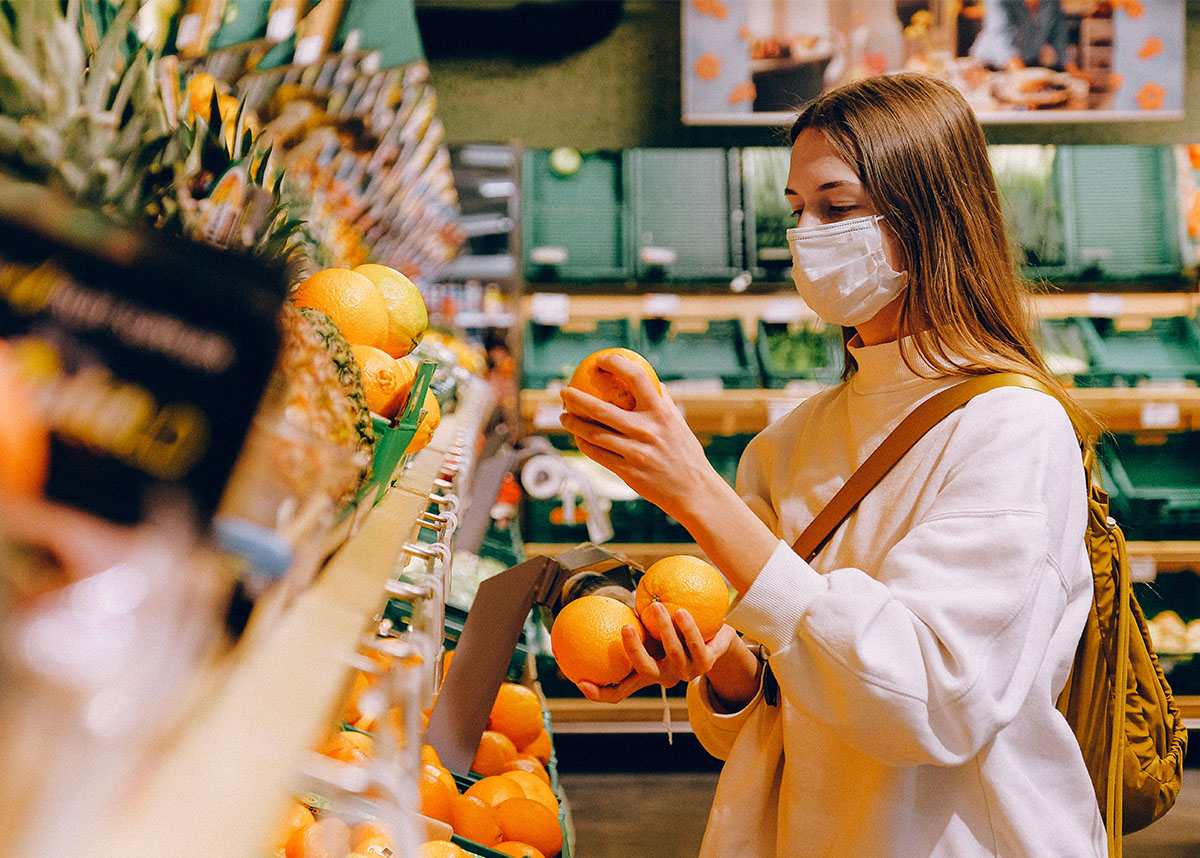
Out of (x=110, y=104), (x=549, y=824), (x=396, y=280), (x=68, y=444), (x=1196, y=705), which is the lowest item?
(x=1196, y=705)

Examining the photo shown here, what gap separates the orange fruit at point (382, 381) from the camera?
1087 mm

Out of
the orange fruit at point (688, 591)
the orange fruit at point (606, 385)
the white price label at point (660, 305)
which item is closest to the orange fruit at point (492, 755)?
the orange fruit at point (688, 591)

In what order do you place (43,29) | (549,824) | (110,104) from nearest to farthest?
(43,29)
(110,104)
(549,824)

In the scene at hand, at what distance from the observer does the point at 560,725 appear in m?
3.87

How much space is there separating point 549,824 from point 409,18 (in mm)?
2004

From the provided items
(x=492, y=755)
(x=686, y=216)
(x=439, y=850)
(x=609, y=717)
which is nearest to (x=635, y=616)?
(x=439, y=850)

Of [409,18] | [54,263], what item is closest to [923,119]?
[54,263]

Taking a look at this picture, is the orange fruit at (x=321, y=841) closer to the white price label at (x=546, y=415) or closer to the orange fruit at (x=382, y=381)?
the orange fruit at (x=382, y=381)

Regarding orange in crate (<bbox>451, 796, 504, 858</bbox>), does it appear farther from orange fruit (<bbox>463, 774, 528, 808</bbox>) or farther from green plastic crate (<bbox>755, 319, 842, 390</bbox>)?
green plastic crate (<bbox>755, 319, 842, 390</bbox>)

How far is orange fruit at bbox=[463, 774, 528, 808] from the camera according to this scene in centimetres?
150

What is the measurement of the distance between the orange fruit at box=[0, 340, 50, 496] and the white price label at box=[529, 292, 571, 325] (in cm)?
385

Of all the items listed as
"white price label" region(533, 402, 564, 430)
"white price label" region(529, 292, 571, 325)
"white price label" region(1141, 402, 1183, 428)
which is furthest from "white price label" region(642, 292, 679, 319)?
"white price label" region(1141, 402, 1183, 428)

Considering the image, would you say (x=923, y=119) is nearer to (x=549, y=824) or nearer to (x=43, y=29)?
(x=43, y=29)

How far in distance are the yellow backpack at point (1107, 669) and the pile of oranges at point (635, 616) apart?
162 millimetres
